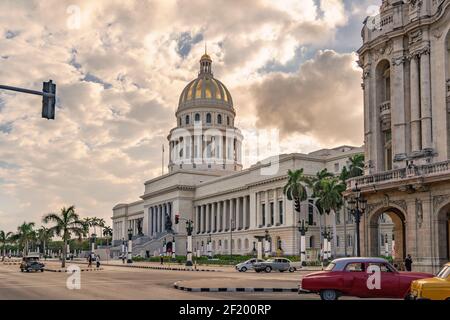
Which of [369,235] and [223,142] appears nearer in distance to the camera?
[369,235]

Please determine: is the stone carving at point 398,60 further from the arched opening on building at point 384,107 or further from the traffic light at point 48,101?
the traffic light at point 48,101

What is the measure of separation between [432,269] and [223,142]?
12204cm

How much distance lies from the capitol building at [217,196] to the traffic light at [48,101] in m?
62.8

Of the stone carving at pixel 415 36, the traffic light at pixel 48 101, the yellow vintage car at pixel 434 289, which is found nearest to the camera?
the yellow vintage car at pixel 434 289

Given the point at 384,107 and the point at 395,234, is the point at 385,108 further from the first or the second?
the point at 395,234

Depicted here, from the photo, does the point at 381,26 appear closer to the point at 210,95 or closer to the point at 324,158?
the point at 324,158

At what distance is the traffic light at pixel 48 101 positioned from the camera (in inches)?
869

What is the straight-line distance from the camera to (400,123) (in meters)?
42.5

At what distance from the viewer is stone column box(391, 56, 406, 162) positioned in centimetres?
4219

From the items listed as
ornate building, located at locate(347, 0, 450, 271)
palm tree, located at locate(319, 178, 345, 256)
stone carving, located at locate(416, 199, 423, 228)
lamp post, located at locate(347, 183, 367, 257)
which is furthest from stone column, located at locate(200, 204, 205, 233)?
stone carving, located at locate(416, 199, 423, 228)

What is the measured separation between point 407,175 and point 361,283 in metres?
17.7

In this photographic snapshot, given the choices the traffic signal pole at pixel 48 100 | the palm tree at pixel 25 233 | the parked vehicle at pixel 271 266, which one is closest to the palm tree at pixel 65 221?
the parked vehicle at pixel 271 266
